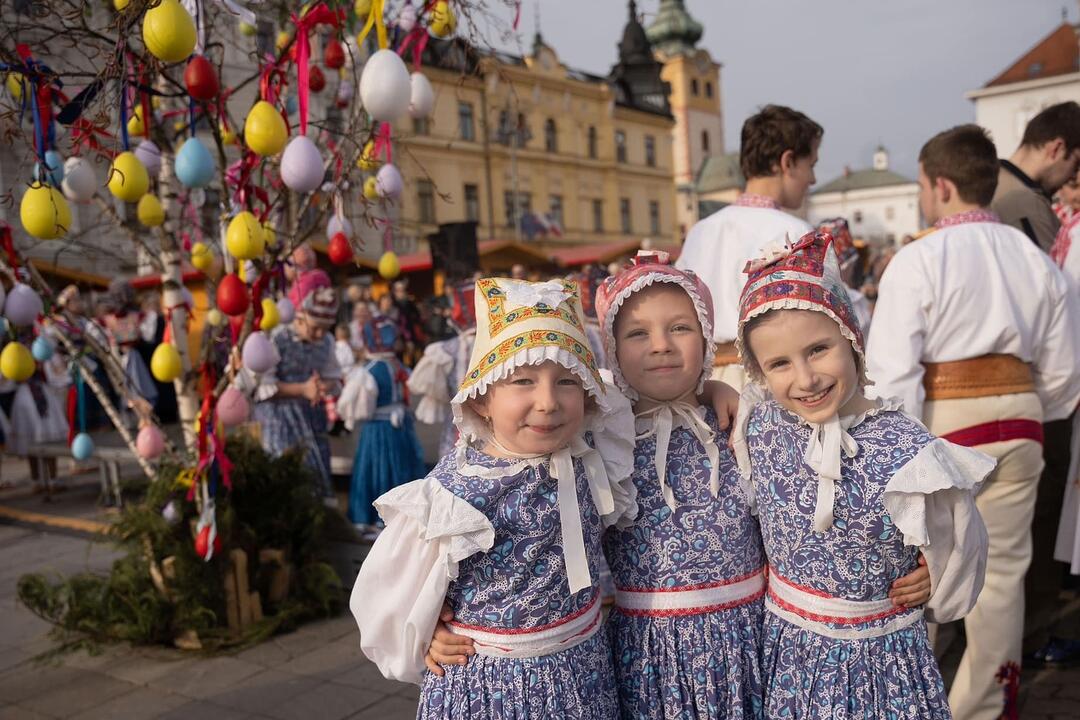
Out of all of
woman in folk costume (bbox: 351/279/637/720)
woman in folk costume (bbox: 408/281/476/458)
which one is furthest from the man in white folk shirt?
woman in folk costume (bbox: 408/281/476/458)

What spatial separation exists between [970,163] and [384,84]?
206 cm


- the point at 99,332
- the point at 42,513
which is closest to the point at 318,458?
the point at 99,332

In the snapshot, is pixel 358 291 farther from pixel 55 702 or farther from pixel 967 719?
pixel 967 719

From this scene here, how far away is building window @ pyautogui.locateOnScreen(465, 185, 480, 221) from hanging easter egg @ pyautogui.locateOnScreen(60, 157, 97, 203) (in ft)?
105

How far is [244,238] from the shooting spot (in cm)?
298

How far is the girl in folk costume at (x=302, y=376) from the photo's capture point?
18.8 feet

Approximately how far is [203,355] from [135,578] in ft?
3.78

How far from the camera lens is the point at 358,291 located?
12.9 metres

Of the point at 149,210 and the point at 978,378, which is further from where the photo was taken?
the point at 149,210

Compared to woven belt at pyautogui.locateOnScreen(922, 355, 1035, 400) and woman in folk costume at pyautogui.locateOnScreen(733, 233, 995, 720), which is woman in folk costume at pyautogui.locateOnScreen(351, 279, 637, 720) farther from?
woven belt at pyautogui.locateOnScreen(922, 355, 1035, 400)

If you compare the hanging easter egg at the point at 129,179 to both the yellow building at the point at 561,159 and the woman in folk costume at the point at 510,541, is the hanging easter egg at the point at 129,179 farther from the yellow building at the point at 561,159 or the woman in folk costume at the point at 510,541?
the yellow building at the point at 561,159

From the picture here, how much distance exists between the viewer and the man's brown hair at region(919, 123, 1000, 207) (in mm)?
3025

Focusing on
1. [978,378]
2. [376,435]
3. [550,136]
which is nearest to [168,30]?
[978,378]

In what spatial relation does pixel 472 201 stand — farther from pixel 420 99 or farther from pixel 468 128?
pixel 420 99
